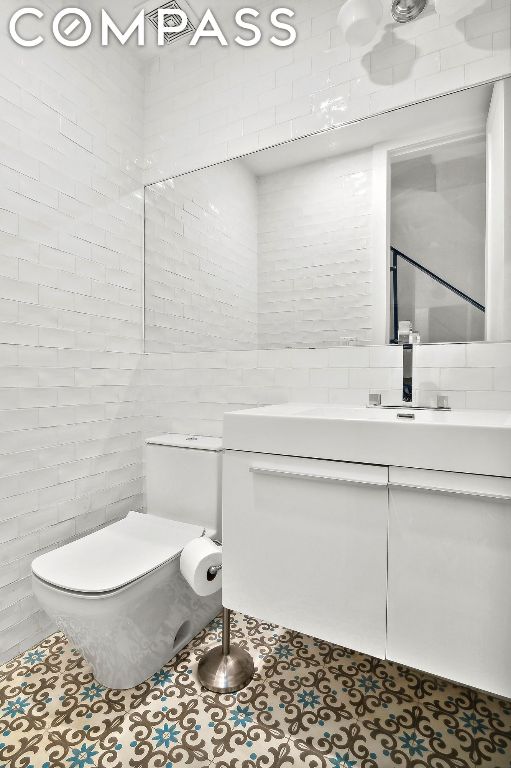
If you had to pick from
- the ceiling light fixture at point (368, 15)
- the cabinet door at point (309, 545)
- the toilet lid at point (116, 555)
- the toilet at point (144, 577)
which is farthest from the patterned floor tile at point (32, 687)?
the ceiling light fixture at point (368, 15)

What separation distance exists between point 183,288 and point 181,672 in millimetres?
1609

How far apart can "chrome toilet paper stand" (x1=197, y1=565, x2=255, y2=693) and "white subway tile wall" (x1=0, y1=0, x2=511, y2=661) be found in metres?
0.71

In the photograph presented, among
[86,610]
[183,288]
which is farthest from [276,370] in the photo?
[86,610]

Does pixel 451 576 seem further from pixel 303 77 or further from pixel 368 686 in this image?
pixel 303 77

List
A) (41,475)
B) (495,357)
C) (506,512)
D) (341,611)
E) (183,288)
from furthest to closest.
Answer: (183,288)
(41,475)
(495,357)
(341,611)
(506,512)

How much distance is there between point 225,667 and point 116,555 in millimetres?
533

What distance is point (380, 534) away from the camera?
1.03m

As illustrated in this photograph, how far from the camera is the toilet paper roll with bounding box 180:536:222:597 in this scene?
133cm

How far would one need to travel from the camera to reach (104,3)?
5.90ft

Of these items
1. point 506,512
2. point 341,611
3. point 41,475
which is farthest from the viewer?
point 41,475

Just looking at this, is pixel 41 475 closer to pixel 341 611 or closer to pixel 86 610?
pixel 86 610

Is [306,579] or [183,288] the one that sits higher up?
[183,288]

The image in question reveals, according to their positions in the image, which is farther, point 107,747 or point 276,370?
point 276,370

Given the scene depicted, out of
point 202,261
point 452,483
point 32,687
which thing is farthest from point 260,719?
point 202,261
